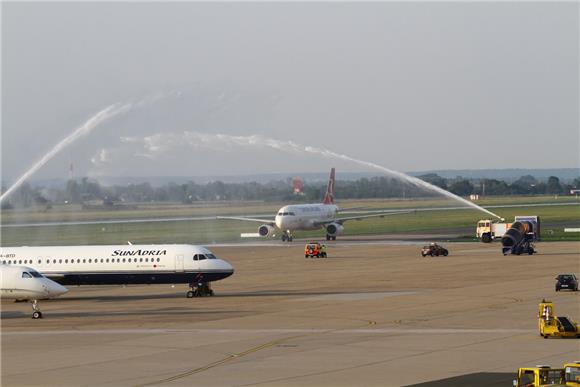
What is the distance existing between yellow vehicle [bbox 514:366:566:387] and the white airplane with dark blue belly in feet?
111

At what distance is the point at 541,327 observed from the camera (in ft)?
135

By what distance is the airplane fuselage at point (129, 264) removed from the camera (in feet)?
197

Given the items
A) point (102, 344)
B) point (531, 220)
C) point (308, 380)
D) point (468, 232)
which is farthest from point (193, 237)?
point (308, 380)

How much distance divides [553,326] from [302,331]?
977cm

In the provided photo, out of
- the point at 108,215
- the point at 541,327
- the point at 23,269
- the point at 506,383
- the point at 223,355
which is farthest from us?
the point at 108,215

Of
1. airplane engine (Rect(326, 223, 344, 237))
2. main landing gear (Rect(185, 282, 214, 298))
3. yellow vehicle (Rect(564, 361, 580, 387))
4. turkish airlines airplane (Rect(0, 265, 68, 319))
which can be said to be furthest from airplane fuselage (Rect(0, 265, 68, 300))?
airplane engine (Rect(326, 223, 344, 237))

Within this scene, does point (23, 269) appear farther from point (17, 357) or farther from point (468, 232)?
point (468, 232)

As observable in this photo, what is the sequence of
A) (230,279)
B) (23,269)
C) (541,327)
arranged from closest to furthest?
(541,327) → (23,269) → (230,279)

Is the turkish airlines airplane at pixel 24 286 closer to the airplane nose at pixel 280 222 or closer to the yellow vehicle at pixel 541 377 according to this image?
the yellow vehicle at pixel 541 377

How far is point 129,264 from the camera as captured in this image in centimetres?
6075

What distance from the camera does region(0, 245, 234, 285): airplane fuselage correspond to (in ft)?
197

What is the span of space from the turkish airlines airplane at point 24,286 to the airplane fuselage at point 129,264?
9.73m

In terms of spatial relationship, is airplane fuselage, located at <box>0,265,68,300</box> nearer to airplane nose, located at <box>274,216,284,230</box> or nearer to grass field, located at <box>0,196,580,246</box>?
grass field, located at <box>0,196,580,246</box>

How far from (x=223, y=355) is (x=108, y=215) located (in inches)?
5456
